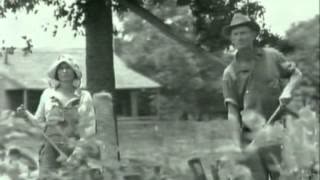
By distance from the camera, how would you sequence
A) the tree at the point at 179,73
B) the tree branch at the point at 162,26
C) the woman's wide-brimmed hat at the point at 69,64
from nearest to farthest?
1. the woman's wide-brimmed hat at the point at 69,64
2. the tree branch at the point at 162,26
3. the tree at the point at 179,73

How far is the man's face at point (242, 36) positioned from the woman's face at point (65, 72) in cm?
128

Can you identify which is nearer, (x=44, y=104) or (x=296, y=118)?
(x=296, y=118)

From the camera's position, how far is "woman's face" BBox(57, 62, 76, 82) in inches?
219

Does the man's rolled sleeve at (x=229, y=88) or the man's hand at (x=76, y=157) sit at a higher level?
the man's rolled sleeve at (x=229, y=88)

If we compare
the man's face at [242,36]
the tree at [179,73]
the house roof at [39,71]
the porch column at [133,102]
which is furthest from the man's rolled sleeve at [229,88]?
the porch column at [133,102]

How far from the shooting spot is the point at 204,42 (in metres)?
10.5

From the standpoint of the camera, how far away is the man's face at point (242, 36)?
15.9 ft

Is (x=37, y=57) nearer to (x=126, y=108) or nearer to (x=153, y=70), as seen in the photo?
(x=126, y=108)

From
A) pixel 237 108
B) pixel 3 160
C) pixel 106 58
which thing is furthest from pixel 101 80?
pixel 3 160

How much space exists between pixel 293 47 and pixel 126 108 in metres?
38.6

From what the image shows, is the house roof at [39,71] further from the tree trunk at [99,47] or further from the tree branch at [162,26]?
the tree branch at [162,26]

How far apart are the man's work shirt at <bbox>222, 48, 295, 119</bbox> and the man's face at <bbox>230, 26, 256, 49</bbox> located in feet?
0.32

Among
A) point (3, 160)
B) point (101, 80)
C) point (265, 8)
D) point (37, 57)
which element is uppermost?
point (37, 57)

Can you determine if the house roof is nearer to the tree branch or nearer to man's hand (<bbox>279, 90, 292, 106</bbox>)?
the tree branch
